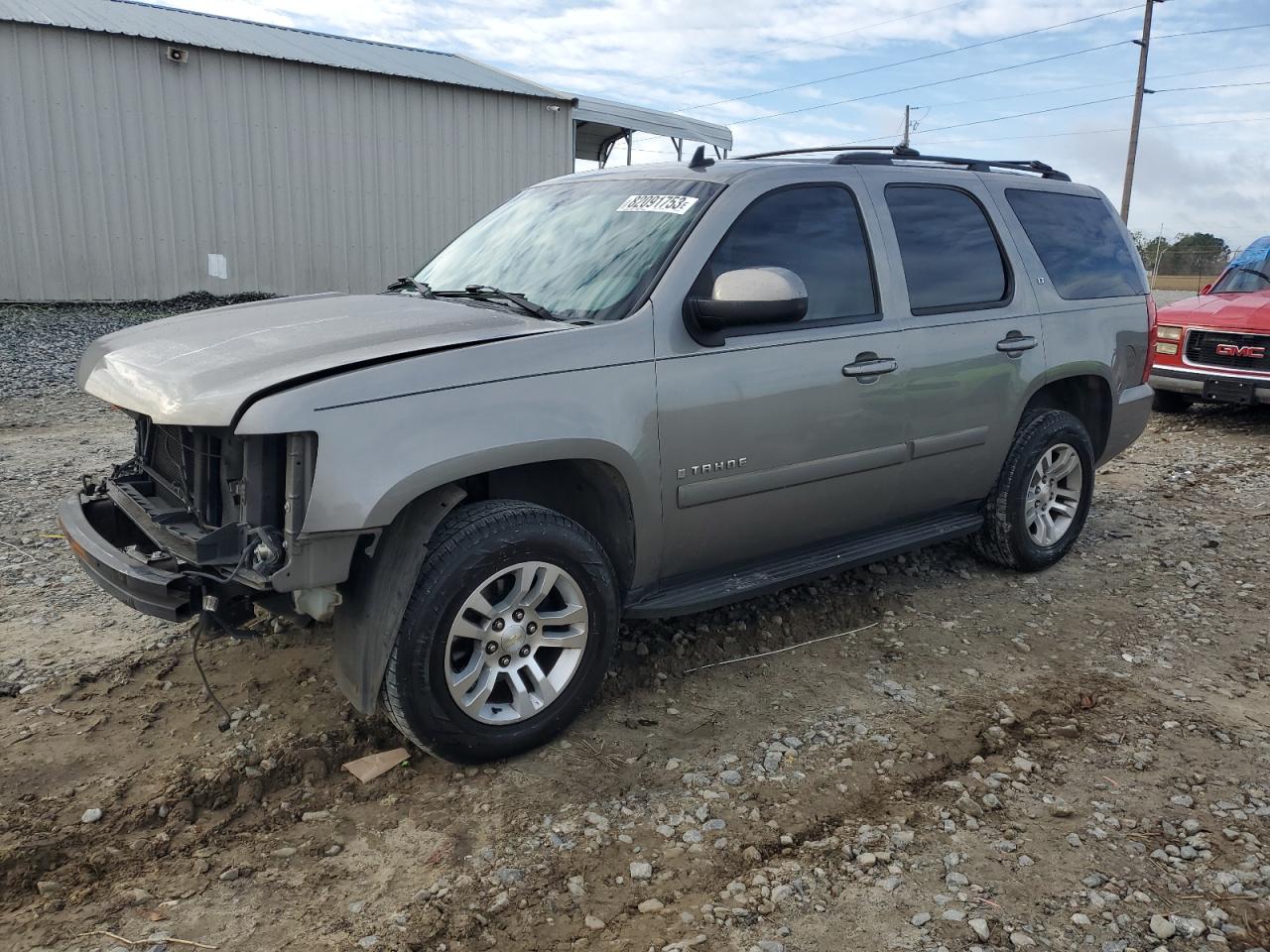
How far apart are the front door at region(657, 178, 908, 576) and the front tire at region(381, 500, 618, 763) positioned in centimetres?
44

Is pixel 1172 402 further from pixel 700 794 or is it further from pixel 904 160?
pixel 700 794

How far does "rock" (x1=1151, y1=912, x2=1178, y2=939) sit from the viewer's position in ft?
7.84

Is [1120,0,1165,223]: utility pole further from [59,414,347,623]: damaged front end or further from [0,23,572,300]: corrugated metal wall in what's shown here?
[59,414,347,623]: damaged front end

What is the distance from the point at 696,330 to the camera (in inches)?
131

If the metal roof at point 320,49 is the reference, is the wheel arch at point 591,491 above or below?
below

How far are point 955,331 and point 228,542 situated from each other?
313cm

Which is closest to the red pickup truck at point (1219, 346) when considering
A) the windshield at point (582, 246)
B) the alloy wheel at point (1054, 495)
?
the alloy wheel at point (1054, 495)

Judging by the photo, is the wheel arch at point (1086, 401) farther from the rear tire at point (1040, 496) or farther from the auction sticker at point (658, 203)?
the auction sticker at point (658, 203)

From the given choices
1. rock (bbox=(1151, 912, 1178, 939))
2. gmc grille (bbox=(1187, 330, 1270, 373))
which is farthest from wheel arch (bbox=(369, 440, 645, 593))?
gmc grille (bbox=(1187, 330, 1270, 373))

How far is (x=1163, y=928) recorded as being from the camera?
2.41 metres

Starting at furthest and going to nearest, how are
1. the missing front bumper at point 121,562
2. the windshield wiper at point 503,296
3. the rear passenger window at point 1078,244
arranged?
the rear passenger window at point 1078,244
the windshield wiper at point 503,296
the missing front bumper at point 121,562

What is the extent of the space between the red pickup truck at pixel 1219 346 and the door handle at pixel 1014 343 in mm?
4615

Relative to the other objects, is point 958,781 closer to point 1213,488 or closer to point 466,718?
point 466,718

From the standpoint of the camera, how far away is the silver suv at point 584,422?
107 inches
